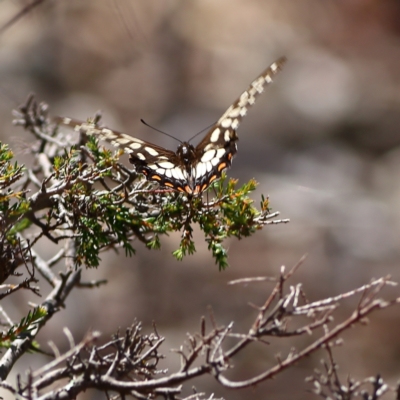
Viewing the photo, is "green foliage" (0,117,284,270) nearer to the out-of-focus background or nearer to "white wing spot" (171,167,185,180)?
→ "white wing spot" (171,167,185,180)

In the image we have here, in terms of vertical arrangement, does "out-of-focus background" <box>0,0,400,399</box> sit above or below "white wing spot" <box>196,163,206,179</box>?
above

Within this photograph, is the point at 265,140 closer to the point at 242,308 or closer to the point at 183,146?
the point at 242,308

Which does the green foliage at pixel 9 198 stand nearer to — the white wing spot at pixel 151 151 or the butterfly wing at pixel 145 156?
the butterfly wing at pixel 145 156

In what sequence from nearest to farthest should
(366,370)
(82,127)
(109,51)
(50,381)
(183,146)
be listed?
(50,381)
(82,127)
(183,146)
(366,370)
(109,51)

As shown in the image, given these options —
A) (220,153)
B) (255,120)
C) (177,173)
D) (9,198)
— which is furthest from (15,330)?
(255,120)

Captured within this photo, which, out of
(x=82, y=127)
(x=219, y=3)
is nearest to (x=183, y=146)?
(x=82, y=127)

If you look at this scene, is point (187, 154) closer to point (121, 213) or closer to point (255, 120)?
point (121, 213)

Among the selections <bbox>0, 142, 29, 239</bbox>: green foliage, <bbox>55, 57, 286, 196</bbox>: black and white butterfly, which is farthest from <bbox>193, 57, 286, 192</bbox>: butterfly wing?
<bbox>0, 142, 29, 239</bbox>: green foliage

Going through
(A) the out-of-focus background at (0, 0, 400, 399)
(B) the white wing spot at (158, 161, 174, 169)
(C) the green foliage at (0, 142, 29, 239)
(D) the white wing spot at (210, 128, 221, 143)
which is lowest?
(C) the green foliage at (0, 142, 29, 239)
